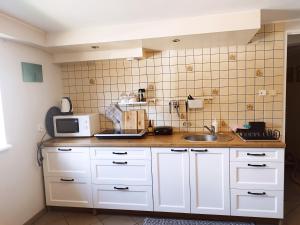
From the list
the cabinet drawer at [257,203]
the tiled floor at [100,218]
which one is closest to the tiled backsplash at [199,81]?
the cabinet drawer at [257,203]

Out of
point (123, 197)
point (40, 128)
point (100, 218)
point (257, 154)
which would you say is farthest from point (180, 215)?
point (40, 128)

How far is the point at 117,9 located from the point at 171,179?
167cm

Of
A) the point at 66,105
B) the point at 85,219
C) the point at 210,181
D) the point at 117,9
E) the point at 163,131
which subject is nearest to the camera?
the point at 117,9

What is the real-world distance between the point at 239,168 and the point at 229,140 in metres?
0.28

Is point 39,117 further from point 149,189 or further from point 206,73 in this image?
point 206,73

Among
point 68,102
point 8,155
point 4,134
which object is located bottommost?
point 8,155

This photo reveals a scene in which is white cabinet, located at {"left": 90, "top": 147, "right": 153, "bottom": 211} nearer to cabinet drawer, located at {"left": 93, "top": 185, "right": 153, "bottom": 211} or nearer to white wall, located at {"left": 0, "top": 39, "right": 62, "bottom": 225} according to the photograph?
cabinet drawer, located at {"left": 93, "top": 185, "right": 153, "bottom": 211}

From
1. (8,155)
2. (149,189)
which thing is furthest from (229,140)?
(8,155)

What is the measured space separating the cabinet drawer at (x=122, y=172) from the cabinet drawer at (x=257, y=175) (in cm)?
84

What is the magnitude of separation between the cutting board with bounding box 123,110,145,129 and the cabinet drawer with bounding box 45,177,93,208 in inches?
31.4

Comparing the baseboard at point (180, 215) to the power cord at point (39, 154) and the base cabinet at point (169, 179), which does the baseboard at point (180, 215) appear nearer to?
the base cabinet at point (169, 179)

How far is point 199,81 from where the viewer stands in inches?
108

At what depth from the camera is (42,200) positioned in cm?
261

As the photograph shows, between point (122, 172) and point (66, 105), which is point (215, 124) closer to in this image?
point (122, 172)
